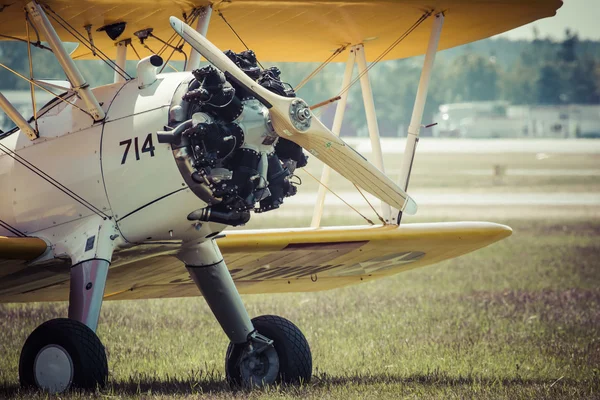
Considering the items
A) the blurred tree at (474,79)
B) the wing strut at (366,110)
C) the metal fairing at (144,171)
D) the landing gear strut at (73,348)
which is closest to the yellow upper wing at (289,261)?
the wing strut at (366,110)

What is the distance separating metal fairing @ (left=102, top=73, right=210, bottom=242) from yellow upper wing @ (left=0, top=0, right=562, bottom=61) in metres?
1.02

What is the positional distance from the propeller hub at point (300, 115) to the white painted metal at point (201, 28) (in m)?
1.34

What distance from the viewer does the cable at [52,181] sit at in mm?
8617

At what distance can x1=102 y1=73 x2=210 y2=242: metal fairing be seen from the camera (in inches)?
326

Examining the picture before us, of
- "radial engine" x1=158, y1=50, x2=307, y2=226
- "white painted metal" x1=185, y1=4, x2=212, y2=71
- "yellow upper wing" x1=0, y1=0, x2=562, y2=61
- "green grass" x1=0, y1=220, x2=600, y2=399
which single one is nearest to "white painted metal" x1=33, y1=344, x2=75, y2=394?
"green grass" x1=0, y1=220, x2=600, y2=399

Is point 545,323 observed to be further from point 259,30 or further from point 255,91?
point 255,91

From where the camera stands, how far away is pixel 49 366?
8.08 metres

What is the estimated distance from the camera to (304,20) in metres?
10.4

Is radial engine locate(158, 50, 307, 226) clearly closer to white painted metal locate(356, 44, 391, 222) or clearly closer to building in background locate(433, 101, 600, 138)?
white painted metal locate(356, 44, 391, 222)

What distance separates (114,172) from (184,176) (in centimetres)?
61

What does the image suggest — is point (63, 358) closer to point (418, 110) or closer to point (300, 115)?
point (300, 115)

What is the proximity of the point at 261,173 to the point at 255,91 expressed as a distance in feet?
1.96

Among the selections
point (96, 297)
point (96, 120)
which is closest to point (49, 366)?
point (96, 297)

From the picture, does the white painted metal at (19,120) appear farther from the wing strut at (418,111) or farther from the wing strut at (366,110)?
the wing strut at (418,111)
